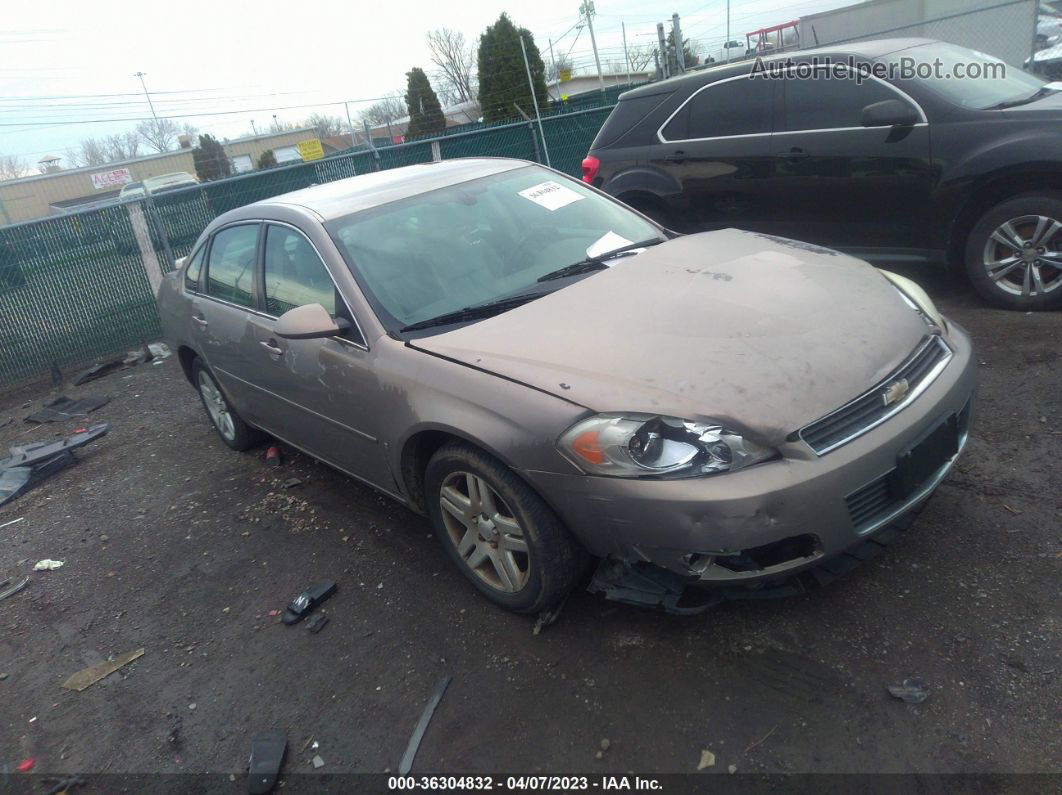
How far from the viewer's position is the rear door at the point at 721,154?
562cm

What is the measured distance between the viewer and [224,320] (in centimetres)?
423

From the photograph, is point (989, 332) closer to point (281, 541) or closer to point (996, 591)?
point (996, 591)

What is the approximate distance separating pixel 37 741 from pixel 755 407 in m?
3.01

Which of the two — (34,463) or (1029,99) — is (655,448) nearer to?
(1029,99)

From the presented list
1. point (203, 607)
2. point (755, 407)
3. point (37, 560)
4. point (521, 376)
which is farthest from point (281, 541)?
point (755, 407)

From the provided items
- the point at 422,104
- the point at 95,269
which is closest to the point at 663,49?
the point at 95,269

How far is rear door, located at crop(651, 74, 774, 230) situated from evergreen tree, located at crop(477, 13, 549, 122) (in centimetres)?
2277

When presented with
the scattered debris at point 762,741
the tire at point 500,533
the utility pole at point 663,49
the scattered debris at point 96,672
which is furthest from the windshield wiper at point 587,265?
the utility pole at point 663,49

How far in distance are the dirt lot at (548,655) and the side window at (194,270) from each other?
1.61m

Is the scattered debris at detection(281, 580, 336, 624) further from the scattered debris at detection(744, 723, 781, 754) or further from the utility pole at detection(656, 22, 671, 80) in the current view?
the utility pole at detection(656, 22, 671, 80)

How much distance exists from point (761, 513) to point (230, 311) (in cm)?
325

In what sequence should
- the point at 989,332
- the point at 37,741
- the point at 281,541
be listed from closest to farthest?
the point at 37,741 → the point at 281,541 → the point at 989,332

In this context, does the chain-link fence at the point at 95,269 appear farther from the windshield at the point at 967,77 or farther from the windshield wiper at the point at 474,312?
the windshield at the point at 967,77

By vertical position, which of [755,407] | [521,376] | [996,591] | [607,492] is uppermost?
[521,376]
